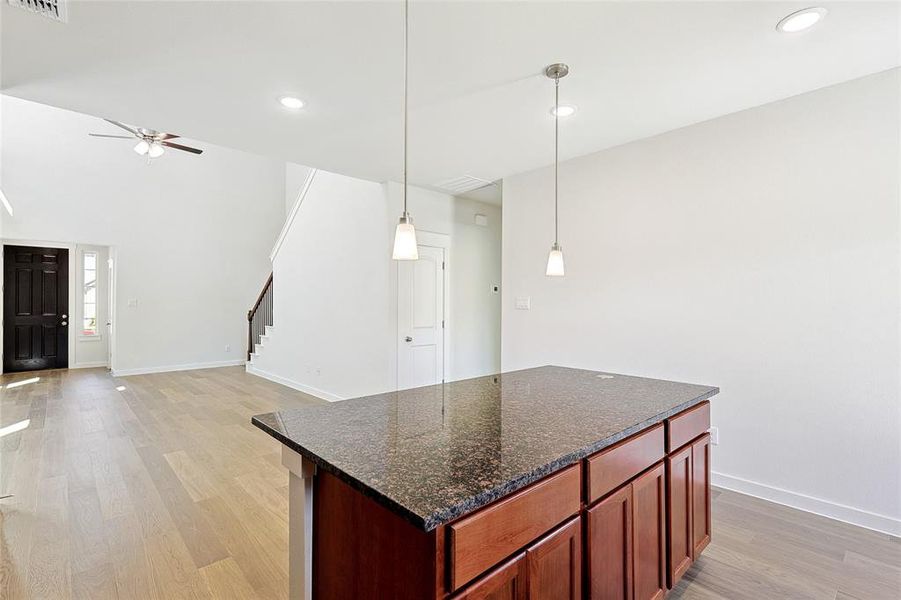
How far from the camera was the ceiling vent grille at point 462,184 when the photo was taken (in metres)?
→ 4.56

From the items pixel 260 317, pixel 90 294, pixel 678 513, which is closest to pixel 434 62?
pixel 678 513

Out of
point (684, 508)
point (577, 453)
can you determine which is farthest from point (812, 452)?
point (577, 453)

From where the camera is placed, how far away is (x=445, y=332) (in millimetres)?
5234

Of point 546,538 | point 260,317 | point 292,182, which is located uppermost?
point 292,182

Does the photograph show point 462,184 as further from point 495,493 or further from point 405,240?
point 495,493

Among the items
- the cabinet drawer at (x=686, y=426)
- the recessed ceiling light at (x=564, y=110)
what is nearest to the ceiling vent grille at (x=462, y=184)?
the recessed ceiling light at (x=564, y=110)

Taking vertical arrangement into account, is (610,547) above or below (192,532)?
above

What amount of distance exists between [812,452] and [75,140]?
1020 centimetres

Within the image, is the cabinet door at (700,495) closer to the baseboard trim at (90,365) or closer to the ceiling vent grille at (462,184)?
the ceiling vent grille at (462,184)

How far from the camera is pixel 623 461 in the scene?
1.54 meters

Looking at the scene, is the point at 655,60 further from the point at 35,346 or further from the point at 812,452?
the point at 35,346

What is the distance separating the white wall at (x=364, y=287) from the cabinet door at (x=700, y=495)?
10.5 feet

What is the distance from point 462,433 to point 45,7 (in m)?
2.58

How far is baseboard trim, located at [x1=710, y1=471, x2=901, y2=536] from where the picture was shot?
7.94 feet
